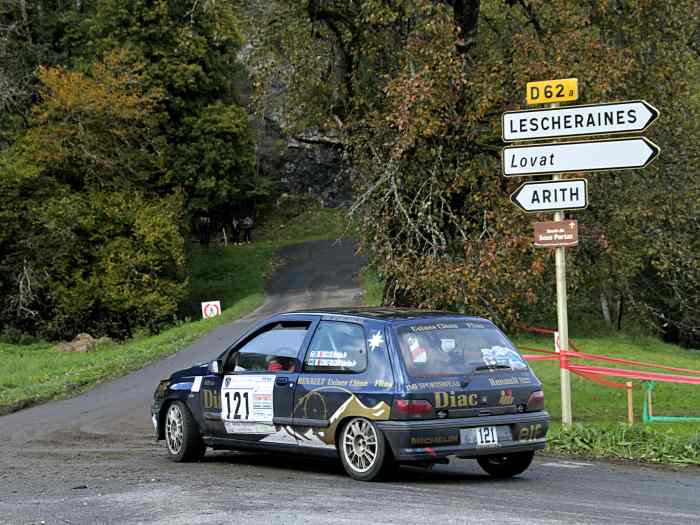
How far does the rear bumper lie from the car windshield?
1.51 ft

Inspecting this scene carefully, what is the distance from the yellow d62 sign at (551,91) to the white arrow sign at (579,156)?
21.3 inches

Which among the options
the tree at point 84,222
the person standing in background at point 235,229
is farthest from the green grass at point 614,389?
the person standing in background at point 235,229

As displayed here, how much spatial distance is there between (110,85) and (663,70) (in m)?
29.5

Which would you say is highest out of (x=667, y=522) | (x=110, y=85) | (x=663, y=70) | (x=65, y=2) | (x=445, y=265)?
(x=65, y=2)

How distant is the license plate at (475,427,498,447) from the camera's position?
31.8ft

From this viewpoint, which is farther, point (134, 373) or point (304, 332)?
point (134, 373)

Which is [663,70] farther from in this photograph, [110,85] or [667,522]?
[110,85]

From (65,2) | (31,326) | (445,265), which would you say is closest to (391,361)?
(445,265)

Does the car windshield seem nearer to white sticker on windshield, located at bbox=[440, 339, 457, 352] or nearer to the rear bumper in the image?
white sticker on windshield, located at bbox=[440, 339, 457, 352]

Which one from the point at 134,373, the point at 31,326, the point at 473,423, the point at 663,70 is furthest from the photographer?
the point at 31,326

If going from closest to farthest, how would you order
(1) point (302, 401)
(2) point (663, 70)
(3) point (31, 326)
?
(1) point (302, 401)
(2) point (663, 70)
(3) point (31, 326)

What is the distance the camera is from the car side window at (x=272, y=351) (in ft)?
35.1

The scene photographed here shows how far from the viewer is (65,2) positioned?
168 feet

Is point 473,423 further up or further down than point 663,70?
further down
